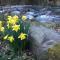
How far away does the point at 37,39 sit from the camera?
3.38 meters

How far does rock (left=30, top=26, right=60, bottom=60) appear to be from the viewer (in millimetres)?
3043

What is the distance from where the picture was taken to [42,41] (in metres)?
3.25

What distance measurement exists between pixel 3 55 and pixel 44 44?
687mm

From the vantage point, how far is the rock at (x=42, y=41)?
3.04 metres

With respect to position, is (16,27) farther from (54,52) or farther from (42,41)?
(54,52)

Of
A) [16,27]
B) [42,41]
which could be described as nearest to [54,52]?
[42,41]

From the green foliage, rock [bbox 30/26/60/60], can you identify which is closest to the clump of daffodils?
rock [bbox 30/26/60/60]

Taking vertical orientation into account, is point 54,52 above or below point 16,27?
below

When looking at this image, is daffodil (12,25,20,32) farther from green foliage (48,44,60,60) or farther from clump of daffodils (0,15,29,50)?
green foliage (48,44,60,60)

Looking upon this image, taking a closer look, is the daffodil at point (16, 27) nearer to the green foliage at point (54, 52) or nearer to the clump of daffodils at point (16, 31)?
the clump of daffodils at point (16, 31)

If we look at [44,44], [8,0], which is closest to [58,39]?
[44,44]

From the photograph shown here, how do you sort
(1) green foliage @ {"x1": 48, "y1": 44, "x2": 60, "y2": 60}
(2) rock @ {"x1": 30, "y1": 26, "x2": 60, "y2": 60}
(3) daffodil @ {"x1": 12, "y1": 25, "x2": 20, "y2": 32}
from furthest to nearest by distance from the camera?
(3) daffodil @ {"x1": 12, "y1": 25, "x2": 20, "y2": 32} → (2) rock @ {"x1": 30, "y1": 26, "x2": 60, "y2": 60} → (1) green foliage @ {"x1": 48, "y1": 44, "x2": 60, "y2": 60}

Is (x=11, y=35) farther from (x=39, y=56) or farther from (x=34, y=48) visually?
(x=39, y=56)

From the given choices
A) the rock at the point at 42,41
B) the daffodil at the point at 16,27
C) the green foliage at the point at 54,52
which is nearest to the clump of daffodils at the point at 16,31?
the daffodil at the point at 16,27
